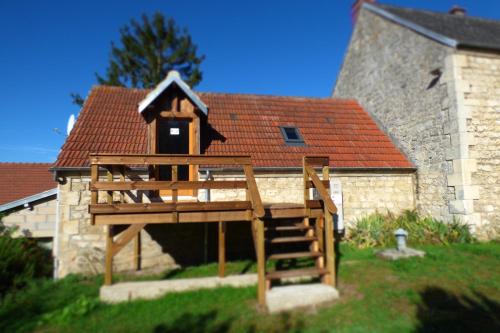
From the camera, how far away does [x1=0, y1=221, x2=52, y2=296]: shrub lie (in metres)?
5.95

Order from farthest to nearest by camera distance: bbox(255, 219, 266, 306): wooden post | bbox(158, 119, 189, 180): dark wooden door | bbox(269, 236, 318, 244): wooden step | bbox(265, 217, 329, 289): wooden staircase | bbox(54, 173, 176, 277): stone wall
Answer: bbox(158, 119, 189, 180): dark wooden door < bbox(54, 173, 176, 277): stone wall < bbox(269, 236, 318, 244): wooden step < bbox(265, 217, 329, 289): wooden staircase < bbox(255, 219, 266, 306): wooden post

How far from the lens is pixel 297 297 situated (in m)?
4.64

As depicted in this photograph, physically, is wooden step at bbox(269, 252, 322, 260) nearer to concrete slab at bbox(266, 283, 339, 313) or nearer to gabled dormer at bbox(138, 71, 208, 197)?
concrete slab at bbox(266, 283, 339, 313)

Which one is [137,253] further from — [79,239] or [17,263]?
[17,263]

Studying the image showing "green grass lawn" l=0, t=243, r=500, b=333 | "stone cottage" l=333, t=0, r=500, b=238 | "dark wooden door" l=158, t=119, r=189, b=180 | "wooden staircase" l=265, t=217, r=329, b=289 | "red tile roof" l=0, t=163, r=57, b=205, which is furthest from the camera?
"red tile roof" l=0, t=163, r=57, b=205

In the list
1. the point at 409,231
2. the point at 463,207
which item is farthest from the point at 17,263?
the point at 463,207

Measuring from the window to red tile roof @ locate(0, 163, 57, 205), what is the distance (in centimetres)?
921

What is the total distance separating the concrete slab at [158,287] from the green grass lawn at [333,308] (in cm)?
18

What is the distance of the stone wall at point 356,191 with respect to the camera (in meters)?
8.29

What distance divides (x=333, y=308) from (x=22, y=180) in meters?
13.3

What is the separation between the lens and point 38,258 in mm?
7113

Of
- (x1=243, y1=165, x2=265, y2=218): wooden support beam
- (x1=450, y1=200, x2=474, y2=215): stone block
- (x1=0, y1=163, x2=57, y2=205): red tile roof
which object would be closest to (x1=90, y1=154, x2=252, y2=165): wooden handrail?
(x1=243, y1=165, x2=265, y2=218): wooden support beam

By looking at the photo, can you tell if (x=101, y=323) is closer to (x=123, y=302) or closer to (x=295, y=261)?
(x=123, y=302)

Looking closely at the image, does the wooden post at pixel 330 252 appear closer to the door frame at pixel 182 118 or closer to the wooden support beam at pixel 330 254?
the wooden support beam at pixel 330 254
